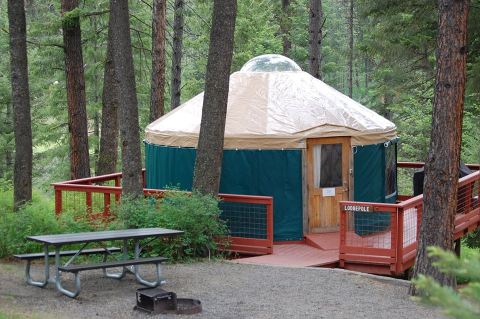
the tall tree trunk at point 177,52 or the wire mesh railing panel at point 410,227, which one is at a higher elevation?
the tall tree trunk at point 177,52

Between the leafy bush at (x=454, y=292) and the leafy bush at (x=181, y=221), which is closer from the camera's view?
the leafy bush at (x=454, y=292)

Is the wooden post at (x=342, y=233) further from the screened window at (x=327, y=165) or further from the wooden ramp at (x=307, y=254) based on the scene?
the screened window at (x=327, y=165)

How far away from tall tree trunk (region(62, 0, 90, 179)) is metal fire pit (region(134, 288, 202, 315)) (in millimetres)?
6961

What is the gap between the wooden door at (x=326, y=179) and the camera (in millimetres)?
10562

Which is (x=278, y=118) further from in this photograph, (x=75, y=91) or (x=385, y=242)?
(x=75, y=91)

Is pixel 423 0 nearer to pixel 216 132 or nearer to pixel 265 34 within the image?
pixel 216 132

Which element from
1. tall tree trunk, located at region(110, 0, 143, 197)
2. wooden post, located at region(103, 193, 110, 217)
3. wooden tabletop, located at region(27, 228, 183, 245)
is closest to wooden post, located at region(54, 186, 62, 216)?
wooden post, located at region(103, 193, 110, 217)

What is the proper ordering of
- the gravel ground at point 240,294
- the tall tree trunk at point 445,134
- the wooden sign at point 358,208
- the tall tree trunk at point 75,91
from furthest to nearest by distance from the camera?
the tall tree trunk at point 75,91, the wooden sign at point 358,208, the tall tree trunk at point 445,134, the gravel ground at point 240,294

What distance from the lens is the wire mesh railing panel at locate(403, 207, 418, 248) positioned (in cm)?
910

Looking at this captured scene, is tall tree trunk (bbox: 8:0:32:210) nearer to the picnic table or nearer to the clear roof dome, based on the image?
the picnic table

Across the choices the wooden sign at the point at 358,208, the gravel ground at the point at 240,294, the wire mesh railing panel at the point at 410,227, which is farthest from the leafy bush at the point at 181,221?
the wire mesh railing panel at the point at 410,227

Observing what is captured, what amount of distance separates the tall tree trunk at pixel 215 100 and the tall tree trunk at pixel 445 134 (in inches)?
122

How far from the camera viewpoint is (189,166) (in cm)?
1100

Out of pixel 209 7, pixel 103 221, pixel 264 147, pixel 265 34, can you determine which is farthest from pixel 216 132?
pixel 265 34
